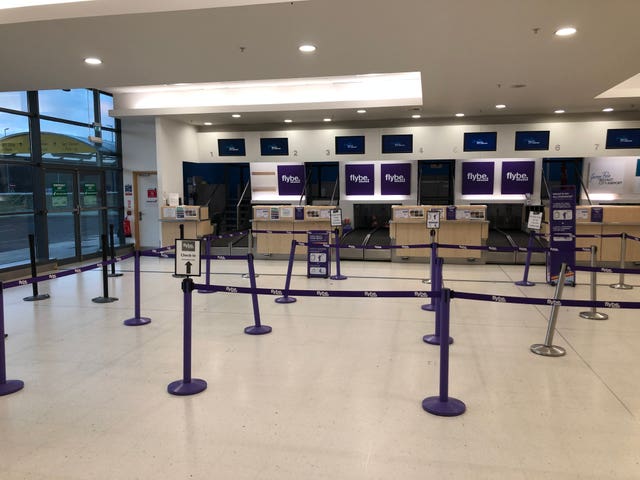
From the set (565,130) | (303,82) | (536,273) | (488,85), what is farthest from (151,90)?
(565,130)

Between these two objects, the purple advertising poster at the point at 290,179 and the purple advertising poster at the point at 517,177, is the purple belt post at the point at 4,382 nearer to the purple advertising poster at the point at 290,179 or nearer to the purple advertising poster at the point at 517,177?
the purple advertising poster at the point at 290,179

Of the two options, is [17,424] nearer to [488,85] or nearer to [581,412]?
[581,412]

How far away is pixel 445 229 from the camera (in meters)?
11.0

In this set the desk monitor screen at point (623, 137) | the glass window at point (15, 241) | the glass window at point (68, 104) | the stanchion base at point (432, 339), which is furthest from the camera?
the desk monitor screen at point (623, 137)

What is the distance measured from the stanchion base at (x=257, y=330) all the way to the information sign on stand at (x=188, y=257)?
5.04 feet

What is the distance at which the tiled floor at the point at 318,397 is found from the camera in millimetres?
3080

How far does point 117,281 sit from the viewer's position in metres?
8.85

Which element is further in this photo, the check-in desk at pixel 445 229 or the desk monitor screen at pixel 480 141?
the desk monitor screen at pixel 480 141

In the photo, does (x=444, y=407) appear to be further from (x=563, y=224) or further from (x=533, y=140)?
(x=533, y=140)

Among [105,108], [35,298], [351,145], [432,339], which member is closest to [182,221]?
[105,108]

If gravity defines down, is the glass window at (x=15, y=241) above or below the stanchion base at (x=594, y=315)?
above

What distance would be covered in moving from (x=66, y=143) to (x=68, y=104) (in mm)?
929

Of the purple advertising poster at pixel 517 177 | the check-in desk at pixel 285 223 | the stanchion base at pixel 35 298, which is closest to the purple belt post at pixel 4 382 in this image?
the stanchion base at pixel 35 298

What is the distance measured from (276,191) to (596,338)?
10.2m
